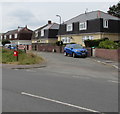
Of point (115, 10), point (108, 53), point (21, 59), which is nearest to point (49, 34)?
point (115, 10)

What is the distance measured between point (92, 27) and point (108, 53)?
608 inches

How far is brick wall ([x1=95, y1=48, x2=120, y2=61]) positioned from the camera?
23.0 m

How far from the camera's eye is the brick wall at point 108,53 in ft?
75.6

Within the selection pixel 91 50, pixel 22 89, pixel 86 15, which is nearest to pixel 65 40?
pixel 86 15

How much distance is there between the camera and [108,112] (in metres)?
5.59

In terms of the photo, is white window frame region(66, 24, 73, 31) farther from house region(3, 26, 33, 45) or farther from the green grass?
house region(3, 26, 33, 45)

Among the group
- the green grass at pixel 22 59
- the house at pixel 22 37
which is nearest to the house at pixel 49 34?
the house at pixel 22 37

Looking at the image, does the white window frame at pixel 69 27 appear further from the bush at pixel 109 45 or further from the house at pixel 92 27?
the bush at pixel 109 45

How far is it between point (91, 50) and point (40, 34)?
33.4m

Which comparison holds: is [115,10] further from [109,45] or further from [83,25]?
[109,45]

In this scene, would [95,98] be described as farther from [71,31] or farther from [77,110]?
[71,31]

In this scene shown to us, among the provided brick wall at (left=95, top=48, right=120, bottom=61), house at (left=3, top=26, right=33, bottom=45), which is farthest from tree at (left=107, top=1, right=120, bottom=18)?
brick wall at (left=95, top=48, right=120, bottom=61)

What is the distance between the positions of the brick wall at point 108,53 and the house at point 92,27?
1144 centimetres

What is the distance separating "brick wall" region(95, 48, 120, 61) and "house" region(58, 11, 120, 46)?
37.5 ft
